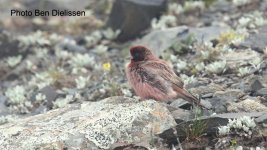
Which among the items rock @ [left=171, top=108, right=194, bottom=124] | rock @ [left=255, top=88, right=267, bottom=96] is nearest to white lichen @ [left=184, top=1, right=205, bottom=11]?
rock @ [left=255, top=88, right=267, bottom=96]

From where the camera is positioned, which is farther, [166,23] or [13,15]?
[13,15]

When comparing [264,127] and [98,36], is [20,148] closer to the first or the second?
[264,127]

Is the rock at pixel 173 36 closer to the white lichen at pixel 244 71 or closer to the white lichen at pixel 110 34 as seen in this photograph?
the white lichen at pixel 110 34

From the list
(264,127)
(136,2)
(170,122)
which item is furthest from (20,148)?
(136,2)

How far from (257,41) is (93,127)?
636 centimetres

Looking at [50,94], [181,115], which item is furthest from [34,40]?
[181,115]

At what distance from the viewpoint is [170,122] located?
30.6ft

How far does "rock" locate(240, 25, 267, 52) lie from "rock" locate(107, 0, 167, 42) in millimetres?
4056

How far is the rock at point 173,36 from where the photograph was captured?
1549 centimetres

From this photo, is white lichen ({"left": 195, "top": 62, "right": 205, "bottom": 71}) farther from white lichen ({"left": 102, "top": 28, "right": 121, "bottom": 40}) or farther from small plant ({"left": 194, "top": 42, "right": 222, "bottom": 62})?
white lichen ({"left": 102, "top": 28, "right": 121, "bottom": 40})

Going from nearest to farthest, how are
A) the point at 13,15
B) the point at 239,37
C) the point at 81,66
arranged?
the point at 239,37
the point at 81,66
the point at 13,15

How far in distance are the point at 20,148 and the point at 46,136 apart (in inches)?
15.4

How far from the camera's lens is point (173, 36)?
15703 millimetres

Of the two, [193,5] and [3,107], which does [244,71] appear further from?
[193,5]
